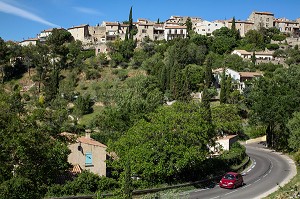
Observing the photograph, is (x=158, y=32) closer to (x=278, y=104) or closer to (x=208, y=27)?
(x=208, y=27)

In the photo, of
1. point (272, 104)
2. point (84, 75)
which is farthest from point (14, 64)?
point (272, 104)

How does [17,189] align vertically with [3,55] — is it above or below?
below

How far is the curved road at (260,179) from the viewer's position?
2842 centimetres

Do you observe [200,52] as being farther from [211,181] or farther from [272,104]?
[211,181]

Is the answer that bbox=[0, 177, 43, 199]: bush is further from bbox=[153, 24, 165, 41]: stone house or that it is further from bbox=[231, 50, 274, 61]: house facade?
bbox=[153, 24, 165, 41]: stone house

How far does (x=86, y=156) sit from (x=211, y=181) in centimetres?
1153

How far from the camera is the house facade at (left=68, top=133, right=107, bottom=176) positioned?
107ft

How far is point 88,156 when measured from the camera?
32844 millimetres

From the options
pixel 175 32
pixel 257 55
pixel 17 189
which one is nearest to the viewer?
pixel 17 189

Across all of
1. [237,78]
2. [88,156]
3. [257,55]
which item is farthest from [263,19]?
[88,156]

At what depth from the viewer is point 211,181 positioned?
3375cm

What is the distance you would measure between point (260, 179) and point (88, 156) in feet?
51.9

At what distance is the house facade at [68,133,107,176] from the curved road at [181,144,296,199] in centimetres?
857

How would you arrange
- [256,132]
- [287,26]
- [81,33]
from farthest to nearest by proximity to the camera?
1. [287,26]
2. [81,33]
3. [256,132]
